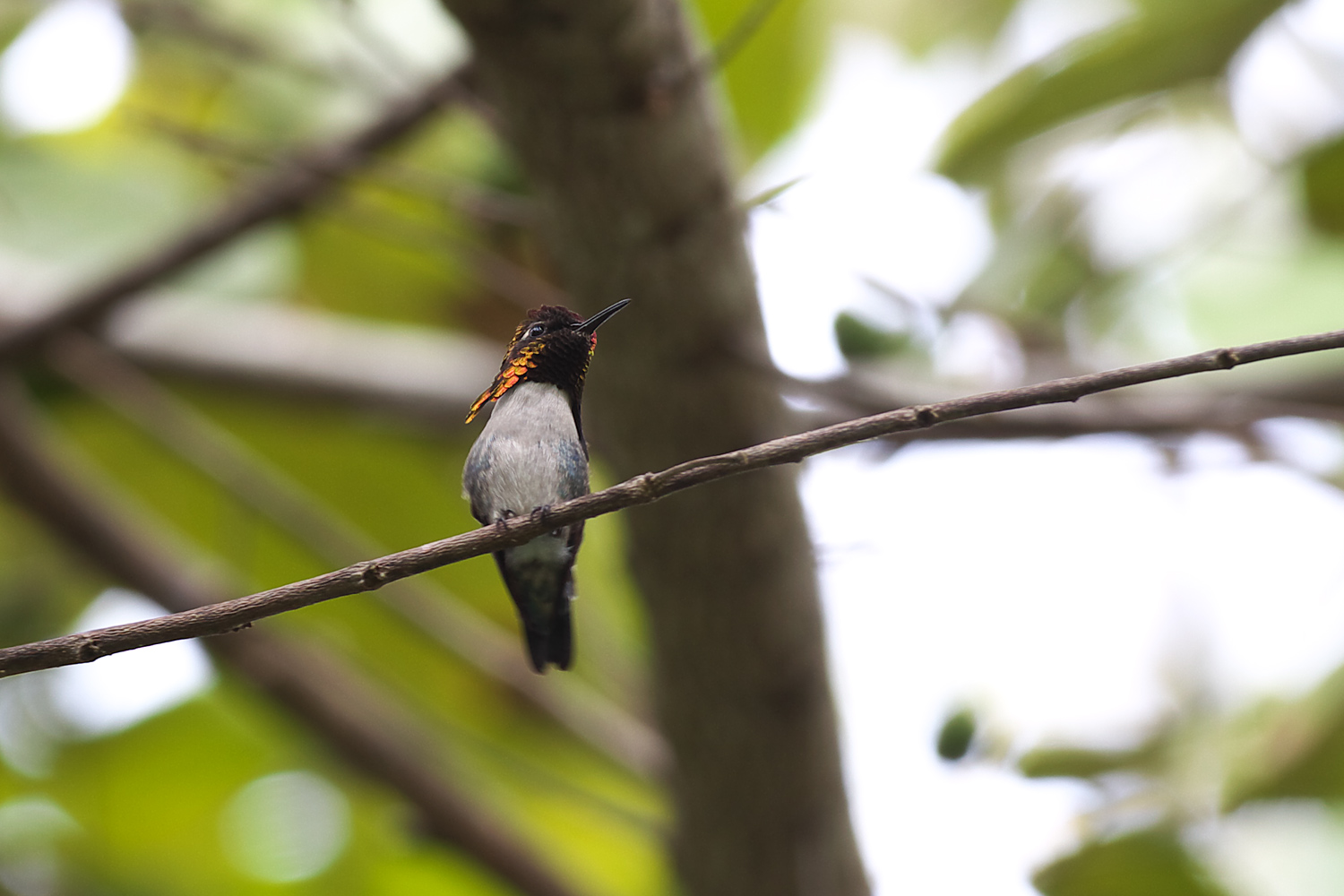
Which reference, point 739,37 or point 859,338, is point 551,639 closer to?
point 739,37

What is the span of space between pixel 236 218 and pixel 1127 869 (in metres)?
2.83

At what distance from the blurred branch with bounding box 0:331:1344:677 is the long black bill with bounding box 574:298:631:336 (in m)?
0.18

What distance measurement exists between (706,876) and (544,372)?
Result: 2249 millimetres

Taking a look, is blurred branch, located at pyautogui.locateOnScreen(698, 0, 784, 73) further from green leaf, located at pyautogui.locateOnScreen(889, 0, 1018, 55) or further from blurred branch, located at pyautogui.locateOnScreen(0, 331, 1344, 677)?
green leaf, located at pyautogui.locateOnScreen(889, 0, 1018, 55)

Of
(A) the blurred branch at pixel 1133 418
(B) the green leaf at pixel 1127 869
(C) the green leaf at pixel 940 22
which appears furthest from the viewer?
(C) the green leaf at pixel 940 22

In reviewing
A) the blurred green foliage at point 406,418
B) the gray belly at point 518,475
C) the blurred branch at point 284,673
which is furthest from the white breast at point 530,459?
the blurred branch at point 284,673

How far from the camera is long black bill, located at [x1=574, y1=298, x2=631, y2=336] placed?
101cm

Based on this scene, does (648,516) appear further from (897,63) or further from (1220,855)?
(897,63)

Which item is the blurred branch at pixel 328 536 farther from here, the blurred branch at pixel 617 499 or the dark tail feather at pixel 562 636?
the blurred branch at pixel 617 499

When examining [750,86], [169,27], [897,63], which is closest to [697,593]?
[750,86]

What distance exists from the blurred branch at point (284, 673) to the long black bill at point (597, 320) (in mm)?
2778

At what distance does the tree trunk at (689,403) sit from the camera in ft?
6.52

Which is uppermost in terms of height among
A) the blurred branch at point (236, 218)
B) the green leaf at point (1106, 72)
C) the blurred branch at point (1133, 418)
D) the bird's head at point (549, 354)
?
the blurred branch at point (236, 218)

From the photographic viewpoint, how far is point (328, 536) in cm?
330
